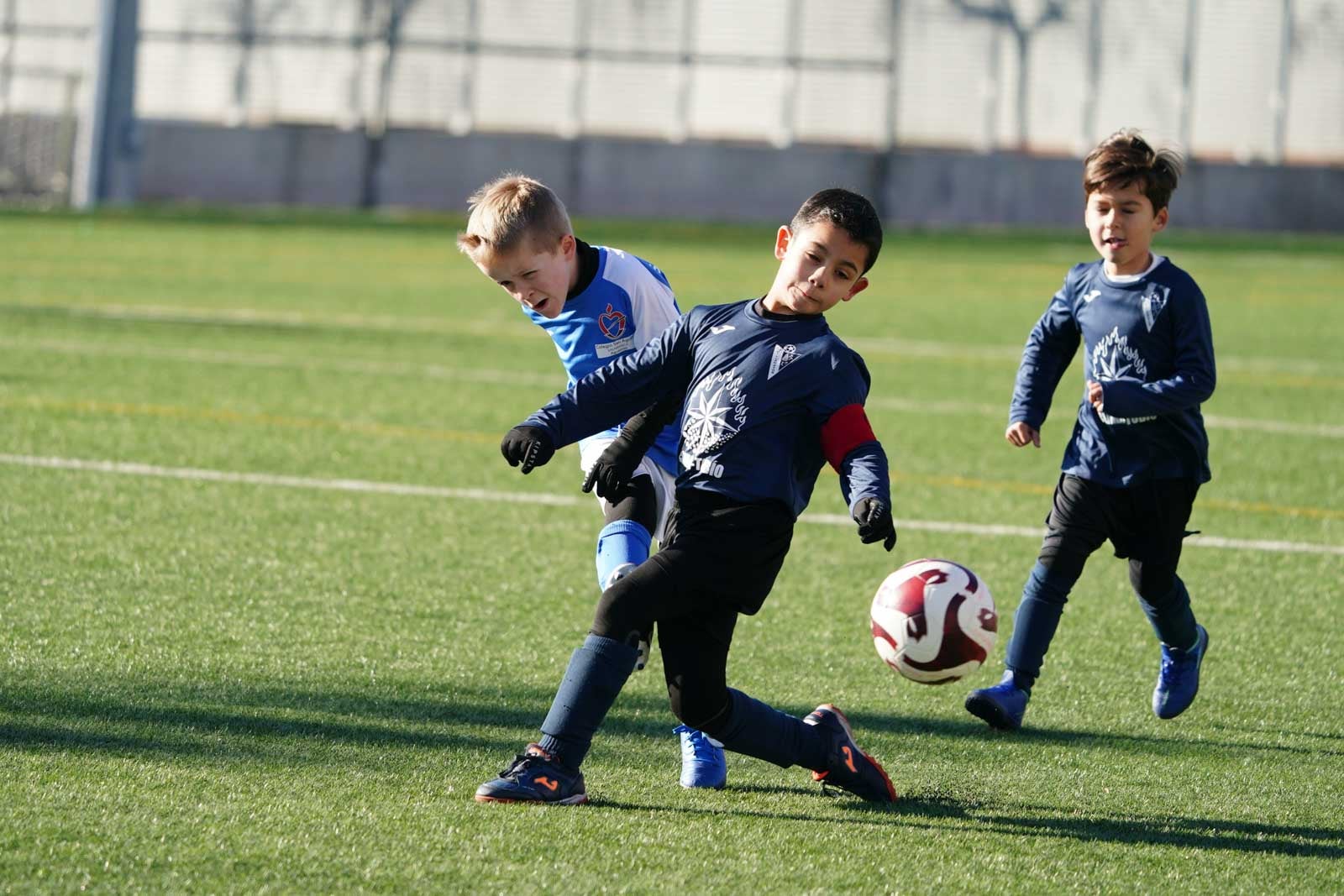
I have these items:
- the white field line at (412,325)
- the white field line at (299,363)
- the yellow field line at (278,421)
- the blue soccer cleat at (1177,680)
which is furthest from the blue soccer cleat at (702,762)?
the white field line at (412,325)

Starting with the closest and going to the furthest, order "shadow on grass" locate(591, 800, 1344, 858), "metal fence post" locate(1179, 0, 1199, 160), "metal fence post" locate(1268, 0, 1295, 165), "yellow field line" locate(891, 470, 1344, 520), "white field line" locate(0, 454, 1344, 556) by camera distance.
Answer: "shadow on grass" locate(591, 800, 1344, 858)
"white field line" locate(0, 454, 1344, 556)
"yellow field line" locate(891, 470, 1344, 520)
"metal fence post" locate(1268, 0, 1295, 165)
"metal fence post" locate(1179, 0, 1199, 160)

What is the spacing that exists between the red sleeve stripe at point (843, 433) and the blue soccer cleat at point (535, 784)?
0.84m

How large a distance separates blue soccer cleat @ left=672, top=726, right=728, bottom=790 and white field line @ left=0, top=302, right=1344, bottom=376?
29.9 feet

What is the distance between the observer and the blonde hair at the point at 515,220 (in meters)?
4.07

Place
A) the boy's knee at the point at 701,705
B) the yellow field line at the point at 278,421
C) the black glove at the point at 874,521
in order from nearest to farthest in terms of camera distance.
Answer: the black glove at the point at 874,521 < the boy's knee at the point at 701,705 < the yellow field line at the point at 278,421

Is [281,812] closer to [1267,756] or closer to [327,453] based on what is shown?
[1267,756]

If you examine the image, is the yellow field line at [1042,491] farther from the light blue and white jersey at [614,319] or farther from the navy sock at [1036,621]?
the light blue and white jersey at [614,319]

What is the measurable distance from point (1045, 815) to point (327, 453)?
16.5ft

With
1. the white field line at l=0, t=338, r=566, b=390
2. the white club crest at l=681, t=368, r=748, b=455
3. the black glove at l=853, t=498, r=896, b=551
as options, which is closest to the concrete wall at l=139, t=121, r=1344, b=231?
the white field line at l=0, t=338, r=566, b=390

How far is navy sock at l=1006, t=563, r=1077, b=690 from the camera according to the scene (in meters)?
4.52

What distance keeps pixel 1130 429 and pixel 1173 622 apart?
53cm

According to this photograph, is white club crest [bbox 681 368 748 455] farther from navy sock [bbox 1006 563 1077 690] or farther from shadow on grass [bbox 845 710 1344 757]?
navy sock [bbox 1006 563 1077 690]

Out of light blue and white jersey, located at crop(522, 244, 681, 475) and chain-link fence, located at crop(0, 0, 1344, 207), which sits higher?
chain-link fence, located at crop(0, 0, 1344, 207)

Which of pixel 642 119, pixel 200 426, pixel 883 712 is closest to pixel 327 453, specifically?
pixel 200 426
